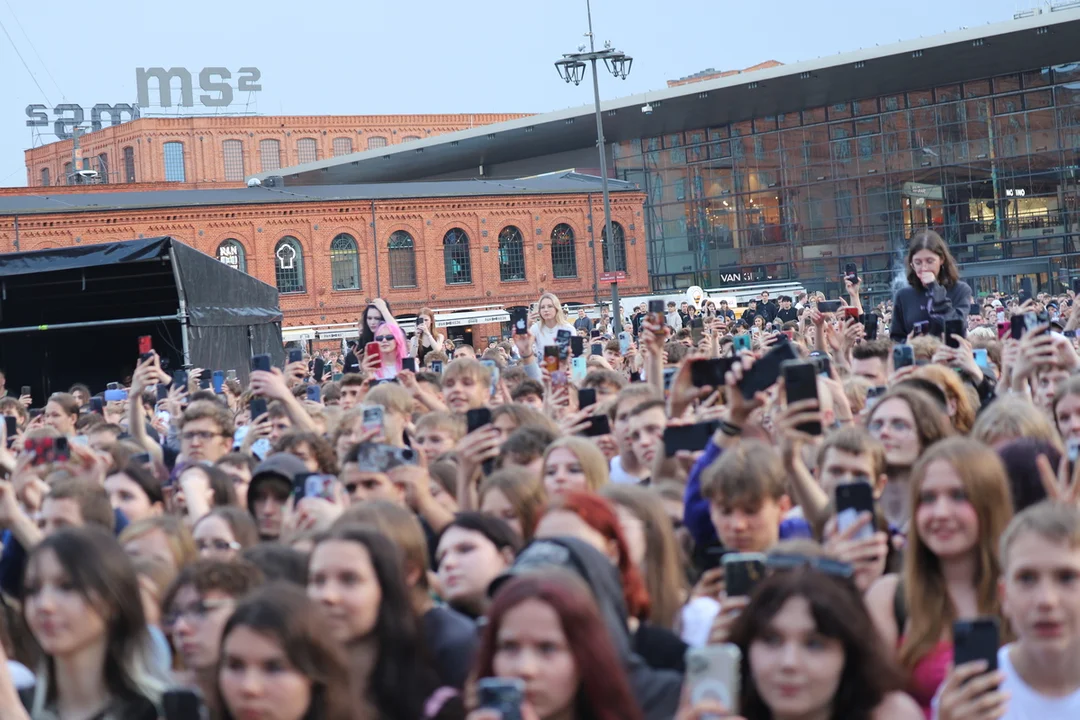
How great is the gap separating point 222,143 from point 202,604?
86.3 m

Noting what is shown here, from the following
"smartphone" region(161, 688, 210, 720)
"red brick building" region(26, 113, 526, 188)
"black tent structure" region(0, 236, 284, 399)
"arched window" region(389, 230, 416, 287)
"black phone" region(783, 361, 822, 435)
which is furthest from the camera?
"red brick building" region(26, 113, 526, 188)

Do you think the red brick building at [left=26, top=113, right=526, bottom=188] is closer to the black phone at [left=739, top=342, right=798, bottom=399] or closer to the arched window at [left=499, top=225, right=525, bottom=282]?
the arched window at [left=499, top=225, right=525, bottom=282]

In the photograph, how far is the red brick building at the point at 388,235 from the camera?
51.6 metres

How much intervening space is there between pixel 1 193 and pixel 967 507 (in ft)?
194

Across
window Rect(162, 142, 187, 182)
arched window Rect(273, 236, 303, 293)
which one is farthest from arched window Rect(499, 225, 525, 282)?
window Rect(162, 142, 187, 182)

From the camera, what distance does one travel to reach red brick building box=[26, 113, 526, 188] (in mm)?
85812

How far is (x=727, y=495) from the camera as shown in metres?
5.41

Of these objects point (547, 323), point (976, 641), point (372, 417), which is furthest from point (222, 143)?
point (976, 641)

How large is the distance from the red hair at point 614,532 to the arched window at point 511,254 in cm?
5530

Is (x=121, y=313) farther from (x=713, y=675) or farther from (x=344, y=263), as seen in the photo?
(x=344, y=263)

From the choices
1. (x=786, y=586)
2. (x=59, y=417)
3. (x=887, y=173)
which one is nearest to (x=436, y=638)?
(x=786, y=586)

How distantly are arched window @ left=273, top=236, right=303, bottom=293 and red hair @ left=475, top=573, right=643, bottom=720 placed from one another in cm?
5248

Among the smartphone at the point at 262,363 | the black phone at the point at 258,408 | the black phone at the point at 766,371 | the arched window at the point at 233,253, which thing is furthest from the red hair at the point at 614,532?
the arched window at the point at 233,253

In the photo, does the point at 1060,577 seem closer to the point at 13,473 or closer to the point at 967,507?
the point at 967,507
